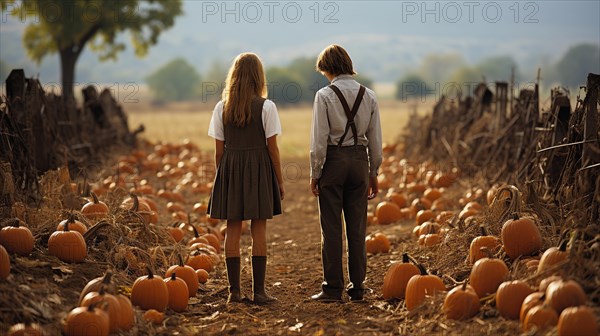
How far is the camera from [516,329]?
190 inches

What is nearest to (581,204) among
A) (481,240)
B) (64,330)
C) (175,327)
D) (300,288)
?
(481,240)

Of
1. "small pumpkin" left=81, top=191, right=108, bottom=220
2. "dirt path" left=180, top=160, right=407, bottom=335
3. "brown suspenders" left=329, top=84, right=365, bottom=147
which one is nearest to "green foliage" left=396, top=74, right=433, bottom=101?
"dirt path" left=180, top=160, right=407, bottom=335

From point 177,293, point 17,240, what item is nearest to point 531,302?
point 177,293

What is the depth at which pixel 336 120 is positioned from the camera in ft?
20.2

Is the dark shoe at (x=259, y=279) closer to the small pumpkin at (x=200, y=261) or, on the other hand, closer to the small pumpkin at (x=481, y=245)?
the small pumpkin at (x=200, y=261)

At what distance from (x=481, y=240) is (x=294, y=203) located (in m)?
6.60

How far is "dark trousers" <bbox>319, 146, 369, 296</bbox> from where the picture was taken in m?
6.22

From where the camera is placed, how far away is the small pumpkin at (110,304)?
4945 mm

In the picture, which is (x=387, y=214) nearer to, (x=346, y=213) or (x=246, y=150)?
(x=346, y=213)

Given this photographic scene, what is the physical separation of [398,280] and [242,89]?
1.93 metres

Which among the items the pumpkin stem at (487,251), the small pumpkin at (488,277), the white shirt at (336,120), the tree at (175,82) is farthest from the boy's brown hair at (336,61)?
the tree at (175,82)

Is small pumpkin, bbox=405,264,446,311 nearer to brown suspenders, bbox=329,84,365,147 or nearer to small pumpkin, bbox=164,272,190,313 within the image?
brown suspenders, bbox=329,84,365,147

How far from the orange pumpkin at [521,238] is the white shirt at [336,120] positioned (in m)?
1.27

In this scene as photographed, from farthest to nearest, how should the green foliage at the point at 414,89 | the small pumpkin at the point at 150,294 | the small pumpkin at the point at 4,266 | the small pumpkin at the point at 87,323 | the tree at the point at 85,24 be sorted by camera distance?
1. the tree at the point at 85,24
2. the green foliage at the point at 414,89
3. the small pumpkin at the point at 150,294
4. the small pumpkin at the point at 4,266
5. the small pumpkin at the point at 87,323
